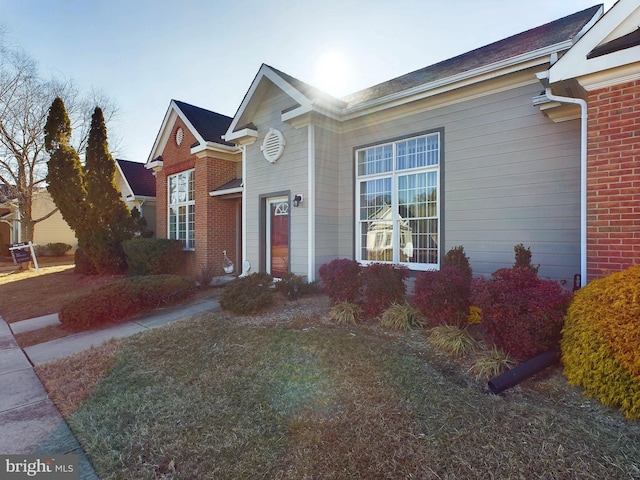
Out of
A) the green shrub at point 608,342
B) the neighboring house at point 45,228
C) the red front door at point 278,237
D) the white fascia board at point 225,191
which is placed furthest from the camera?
the neighboring house at point 45,228

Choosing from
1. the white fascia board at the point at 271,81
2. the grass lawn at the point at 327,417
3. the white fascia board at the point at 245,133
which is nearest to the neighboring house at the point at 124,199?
the white fascia board at the point at 245,133

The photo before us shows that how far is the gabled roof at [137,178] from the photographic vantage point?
18125mm

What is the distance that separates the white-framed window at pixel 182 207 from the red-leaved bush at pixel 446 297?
33.1ft

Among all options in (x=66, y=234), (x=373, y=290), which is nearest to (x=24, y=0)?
(x=373, y=290)

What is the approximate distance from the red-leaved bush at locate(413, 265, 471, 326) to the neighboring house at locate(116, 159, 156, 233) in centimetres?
1608

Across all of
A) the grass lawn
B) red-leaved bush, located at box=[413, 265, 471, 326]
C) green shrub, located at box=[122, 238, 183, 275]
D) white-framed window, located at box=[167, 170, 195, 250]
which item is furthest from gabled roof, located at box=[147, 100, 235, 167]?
red-leaved bush, located at box=[413, 265, 471, 326]

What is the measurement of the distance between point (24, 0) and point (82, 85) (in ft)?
41.7

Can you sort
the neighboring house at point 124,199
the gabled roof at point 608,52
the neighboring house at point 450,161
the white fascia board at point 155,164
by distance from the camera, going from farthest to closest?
the neighboring house at point 124,199
the white fascia board at point 155,164
the neighboring house at point 450,161
the gabled roof at point 608,52

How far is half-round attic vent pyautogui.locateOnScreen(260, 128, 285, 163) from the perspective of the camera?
9.26m

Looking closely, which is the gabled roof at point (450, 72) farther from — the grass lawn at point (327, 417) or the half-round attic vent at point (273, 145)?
the grass lawn at point (327, 417)

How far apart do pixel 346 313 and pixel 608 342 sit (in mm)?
3590

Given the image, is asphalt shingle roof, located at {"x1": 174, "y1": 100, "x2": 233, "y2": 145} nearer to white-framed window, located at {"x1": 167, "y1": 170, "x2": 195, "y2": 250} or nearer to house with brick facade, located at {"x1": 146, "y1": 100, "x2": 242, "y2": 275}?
house with brick facade, located at {"x1": 146, "y1": 100, "x2": 242, "y2": 275}

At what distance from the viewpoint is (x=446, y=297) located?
487 cm

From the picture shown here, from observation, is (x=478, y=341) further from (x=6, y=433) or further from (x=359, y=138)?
(x=359, y=138)
